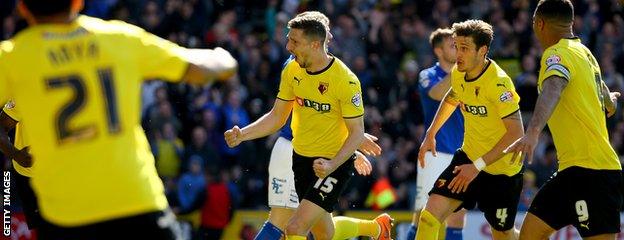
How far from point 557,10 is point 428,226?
2.09 meters

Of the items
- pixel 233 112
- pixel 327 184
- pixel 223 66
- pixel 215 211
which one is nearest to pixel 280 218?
pixel 327 184

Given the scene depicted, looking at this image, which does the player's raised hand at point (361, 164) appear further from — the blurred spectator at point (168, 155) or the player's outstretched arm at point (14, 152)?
the blurred spectator at point (168, 155)

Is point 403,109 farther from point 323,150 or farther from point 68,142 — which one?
point 68,142

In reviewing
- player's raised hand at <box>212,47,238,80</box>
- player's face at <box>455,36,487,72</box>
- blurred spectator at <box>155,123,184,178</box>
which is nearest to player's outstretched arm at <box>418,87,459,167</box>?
player's face at <box>455,36,487,72</box>

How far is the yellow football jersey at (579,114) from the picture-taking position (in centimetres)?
841

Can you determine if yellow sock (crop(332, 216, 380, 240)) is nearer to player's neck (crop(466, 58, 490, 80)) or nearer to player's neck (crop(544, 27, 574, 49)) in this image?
player's neck (crop(466, 58, 490, 80))

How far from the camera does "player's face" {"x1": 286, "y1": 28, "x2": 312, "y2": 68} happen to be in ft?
31.5

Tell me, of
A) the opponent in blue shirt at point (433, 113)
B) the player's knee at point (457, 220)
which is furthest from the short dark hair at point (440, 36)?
the player's knee at point (457, 220)

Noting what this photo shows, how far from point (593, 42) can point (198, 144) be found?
7856 mm

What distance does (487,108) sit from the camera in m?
9.47

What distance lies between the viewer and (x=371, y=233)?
11148 mm

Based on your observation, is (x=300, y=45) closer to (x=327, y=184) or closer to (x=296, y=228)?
(x=327, y=184)

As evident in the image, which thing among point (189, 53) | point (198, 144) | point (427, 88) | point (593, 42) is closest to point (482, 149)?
point (427, 88)

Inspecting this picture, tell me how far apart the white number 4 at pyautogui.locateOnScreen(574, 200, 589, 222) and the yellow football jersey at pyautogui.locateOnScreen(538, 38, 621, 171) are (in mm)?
267
